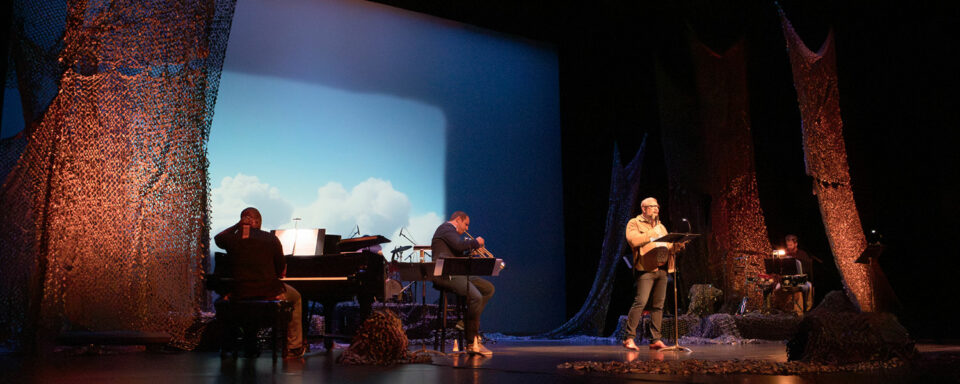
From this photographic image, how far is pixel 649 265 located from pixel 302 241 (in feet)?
10.5

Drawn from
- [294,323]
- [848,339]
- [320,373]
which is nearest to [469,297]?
[294,323]

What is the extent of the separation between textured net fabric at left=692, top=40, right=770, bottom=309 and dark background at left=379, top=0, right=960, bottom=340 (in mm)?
619

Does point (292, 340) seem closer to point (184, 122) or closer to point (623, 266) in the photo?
point (184, 122)

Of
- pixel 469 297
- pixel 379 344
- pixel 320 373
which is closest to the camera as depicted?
pixel 320 373

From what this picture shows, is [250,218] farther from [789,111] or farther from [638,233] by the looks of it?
[789,111]

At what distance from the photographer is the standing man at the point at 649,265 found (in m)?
6.55

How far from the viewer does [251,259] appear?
5.59 metres

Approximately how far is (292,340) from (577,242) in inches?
263

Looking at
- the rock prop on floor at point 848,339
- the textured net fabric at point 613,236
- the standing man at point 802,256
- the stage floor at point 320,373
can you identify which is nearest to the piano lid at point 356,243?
the stage floor at point 320,373

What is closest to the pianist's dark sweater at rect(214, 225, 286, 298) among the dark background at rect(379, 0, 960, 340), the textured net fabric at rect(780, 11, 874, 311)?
the textured net fabric at rect(780, 11, 874, 311)

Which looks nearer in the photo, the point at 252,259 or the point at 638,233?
the point at 252,259

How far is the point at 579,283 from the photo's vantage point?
Answer: 1173 centimetres

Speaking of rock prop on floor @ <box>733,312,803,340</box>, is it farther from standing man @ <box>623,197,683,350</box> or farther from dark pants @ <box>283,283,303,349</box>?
dark pants @ <box>283,283,303,349</box>

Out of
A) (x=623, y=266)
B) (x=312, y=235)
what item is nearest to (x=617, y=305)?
(x=623, y=266)
